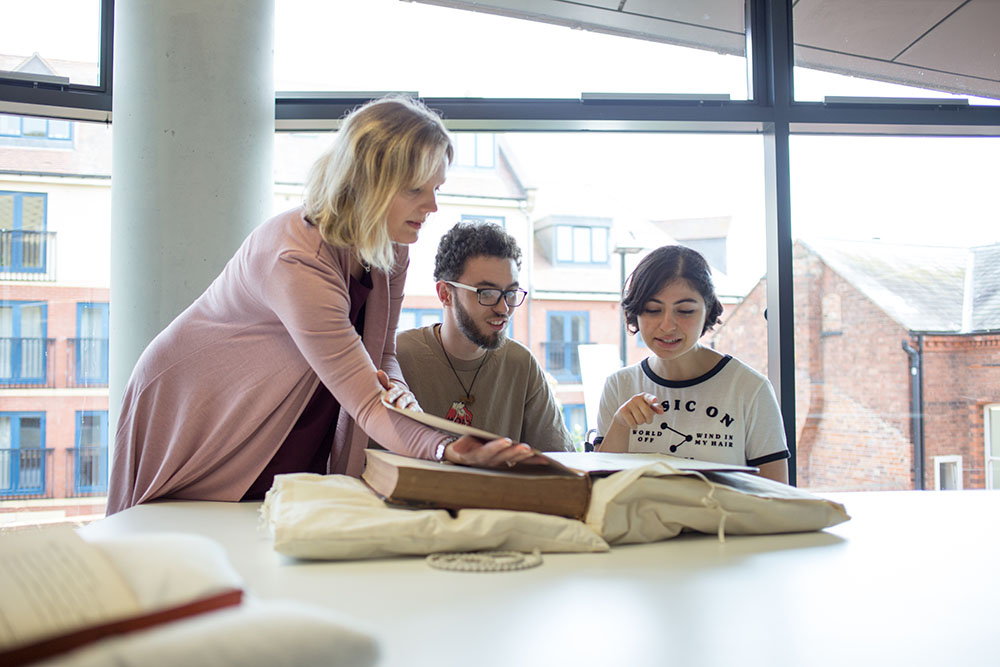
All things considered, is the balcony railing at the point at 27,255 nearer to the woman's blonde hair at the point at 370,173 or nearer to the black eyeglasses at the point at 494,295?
the black eyeglasses at the point at 494,295

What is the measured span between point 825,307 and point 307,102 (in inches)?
82.6

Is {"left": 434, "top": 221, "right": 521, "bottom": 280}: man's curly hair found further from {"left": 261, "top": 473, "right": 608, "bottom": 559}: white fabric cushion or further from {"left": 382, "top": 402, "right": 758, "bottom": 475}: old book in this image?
{"left": 261, "top": 473, "right": 608, "bottom": 559}: white fabric cushion

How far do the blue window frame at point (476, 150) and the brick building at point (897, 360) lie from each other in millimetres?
1140

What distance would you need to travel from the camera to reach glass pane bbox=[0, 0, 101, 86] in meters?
2.55

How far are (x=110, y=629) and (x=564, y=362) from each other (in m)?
3.13

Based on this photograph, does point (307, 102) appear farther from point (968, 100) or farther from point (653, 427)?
point (968, 100)

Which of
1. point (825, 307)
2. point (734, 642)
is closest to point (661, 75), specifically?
point (825, 307)

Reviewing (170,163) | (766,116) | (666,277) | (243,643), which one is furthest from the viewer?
(766,116)

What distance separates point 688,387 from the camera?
1799mm

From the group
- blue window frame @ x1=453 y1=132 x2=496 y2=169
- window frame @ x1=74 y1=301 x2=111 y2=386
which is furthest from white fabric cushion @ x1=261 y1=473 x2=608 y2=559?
blue window frame @ x1=453 y1=132 x2=496 y2=169

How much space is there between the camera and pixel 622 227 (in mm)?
3479

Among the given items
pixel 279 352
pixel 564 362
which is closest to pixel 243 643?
pixel 279 352

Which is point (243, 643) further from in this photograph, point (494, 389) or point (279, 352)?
point (494, 389)

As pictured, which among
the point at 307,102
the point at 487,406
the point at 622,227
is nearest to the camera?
the point at 487,406
